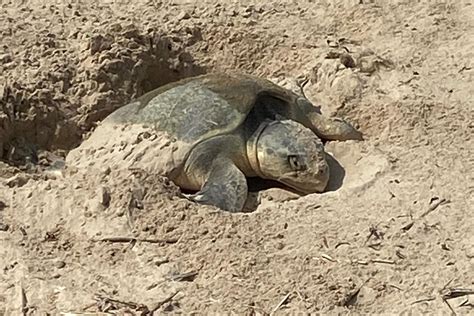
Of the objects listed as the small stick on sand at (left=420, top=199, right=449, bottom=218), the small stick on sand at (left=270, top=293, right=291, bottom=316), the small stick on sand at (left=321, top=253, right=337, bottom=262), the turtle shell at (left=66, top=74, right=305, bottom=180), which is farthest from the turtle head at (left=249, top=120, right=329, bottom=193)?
the small stick on sand at (left=270, top=293, right=291, bottom=316)

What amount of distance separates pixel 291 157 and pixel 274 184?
0.70ft

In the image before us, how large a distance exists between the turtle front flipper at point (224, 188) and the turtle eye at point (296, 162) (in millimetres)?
224

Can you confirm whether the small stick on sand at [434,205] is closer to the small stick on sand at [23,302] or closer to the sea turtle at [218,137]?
the sea turtle at [218,137]

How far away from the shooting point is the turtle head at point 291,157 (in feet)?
14.0

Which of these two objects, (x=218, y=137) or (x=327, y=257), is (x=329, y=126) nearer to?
(x=218, y=137)

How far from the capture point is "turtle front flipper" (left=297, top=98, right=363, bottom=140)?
457 cm

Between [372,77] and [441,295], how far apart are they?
6.29 ft

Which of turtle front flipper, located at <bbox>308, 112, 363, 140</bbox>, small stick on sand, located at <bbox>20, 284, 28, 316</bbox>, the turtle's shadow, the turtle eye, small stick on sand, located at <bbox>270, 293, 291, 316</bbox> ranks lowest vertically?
the turtle's shadow

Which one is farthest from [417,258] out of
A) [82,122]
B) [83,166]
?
[82,122]

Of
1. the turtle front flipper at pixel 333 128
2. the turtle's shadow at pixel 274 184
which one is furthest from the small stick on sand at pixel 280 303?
the turtle front flipper at pixel 333 128

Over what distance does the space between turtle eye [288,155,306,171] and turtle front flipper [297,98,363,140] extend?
361mm

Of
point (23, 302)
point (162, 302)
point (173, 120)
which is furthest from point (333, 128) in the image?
point (23, 302)

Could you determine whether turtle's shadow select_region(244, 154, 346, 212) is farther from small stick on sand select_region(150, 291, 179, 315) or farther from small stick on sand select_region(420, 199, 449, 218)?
small stick on sand select_region(150, 291, 179, 315)

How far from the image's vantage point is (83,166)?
4262mm
